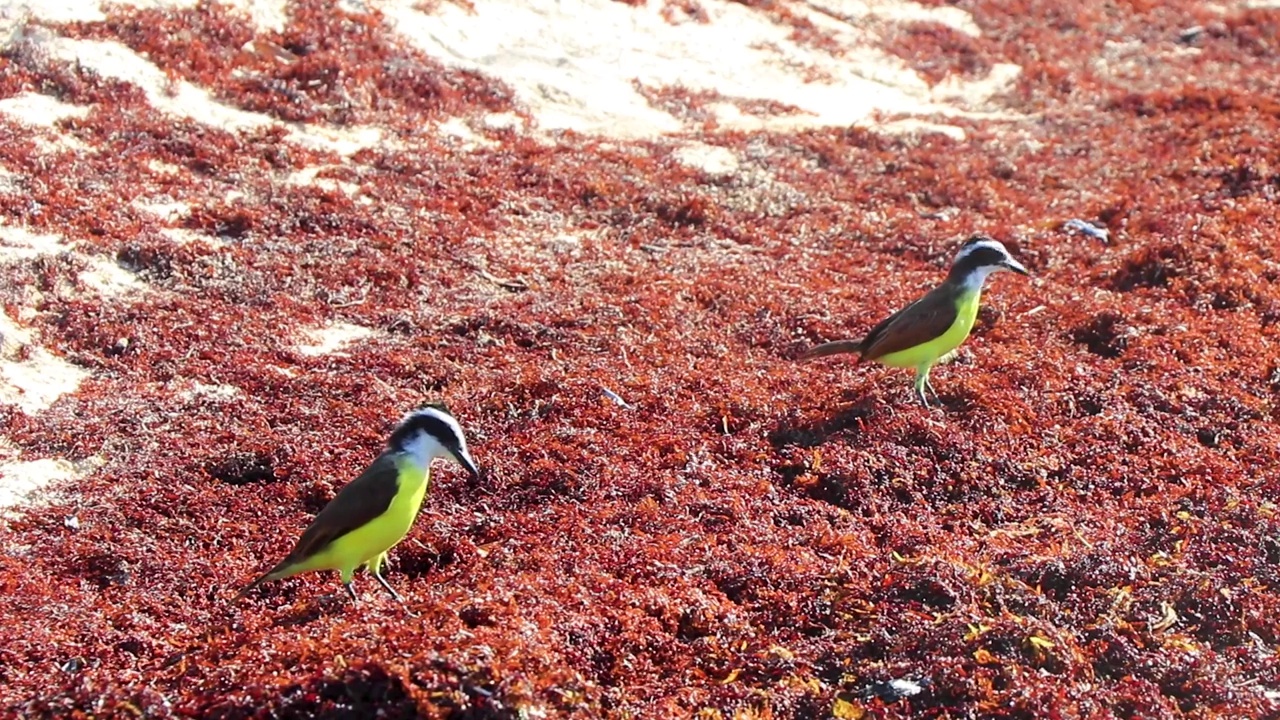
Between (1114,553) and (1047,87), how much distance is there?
16.6m

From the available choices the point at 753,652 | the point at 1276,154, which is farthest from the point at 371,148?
the point at 1276,154

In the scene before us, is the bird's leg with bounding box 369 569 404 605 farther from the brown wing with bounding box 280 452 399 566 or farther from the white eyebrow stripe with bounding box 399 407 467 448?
the white eyebrow stripe with bounding box 399 407 467 448

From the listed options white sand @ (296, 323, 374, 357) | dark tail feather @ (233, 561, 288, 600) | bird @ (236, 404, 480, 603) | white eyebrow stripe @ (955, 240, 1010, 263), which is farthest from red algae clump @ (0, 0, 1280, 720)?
white eyebrow stripe @ (955, 240, 1010, 263)

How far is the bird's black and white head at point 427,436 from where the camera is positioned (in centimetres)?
812

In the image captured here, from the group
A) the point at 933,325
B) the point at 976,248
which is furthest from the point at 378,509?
the point at 976,248

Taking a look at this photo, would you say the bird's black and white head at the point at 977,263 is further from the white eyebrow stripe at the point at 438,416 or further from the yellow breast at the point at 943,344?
the white eyebrow stripe at the point at 438,416

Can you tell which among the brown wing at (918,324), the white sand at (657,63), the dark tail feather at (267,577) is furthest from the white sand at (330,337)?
the white sand at (657,63)

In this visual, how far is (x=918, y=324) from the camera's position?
10.6 meters

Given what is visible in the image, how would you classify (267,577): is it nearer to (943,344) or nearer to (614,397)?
(614,397)

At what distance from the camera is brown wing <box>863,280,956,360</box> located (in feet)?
34.5

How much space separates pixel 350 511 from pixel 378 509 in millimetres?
170

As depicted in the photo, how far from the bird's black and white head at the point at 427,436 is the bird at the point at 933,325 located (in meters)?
4.08

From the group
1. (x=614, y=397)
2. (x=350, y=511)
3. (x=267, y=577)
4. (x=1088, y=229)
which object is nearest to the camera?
(x=350, y=511)

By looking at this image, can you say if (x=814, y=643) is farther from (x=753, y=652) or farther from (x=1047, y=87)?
(x=1047, y=87)
